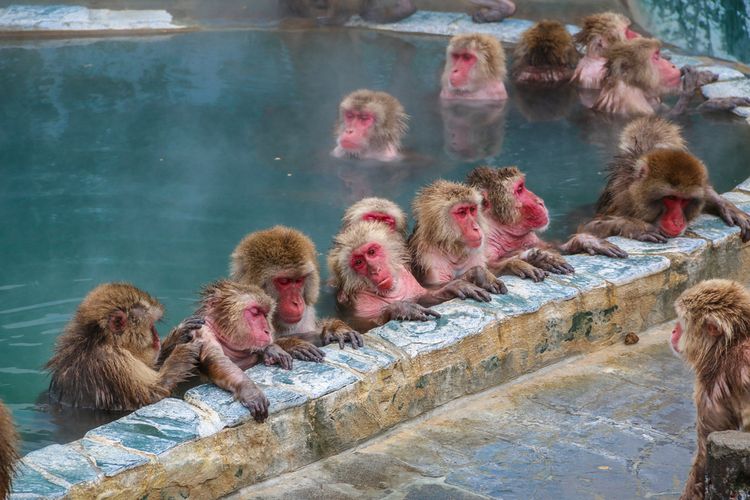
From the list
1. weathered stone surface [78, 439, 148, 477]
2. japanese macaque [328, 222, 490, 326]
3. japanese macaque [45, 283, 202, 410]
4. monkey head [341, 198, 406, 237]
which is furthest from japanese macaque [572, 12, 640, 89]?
weathered stone surface [78, 439, 148, 477]

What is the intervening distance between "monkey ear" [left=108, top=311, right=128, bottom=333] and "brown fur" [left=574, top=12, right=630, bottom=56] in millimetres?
7751

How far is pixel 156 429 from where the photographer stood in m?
4.61

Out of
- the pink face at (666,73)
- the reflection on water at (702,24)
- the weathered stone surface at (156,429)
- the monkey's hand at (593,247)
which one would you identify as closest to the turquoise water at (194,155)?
the pink face at (666,73)

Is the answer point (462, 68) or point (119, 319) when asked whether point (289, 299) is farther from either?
point (462, 68)

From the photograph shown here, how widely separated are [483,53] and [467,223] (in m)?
5.30

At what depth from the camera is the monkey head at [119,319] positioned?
5.33 m

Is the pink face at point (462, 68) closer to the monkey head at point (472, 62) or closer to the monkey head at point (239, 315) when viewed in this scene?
the monkey head at point (472, 62)

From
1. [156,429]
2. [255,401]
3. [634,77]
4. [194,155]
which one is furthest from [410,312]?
[634,77]

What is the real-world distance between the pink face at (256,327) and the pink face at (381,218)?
1.35 m

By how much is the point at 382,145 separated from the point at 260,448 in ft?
17.7

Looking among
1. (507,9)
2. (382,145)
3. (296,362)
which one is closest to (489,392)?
(296,362)

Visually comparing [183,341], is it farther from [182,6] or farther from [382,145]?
[182,6]

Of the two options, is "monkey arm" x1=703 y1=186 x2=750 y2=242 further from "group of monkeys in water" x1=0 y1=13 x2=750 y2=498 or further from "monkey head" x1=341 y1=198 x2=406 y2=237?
"monkey head" x1=341 y1=198 x2=406 y2=237

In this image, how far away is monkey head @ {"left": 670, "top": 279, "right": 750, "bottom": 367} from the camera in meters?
4.40
